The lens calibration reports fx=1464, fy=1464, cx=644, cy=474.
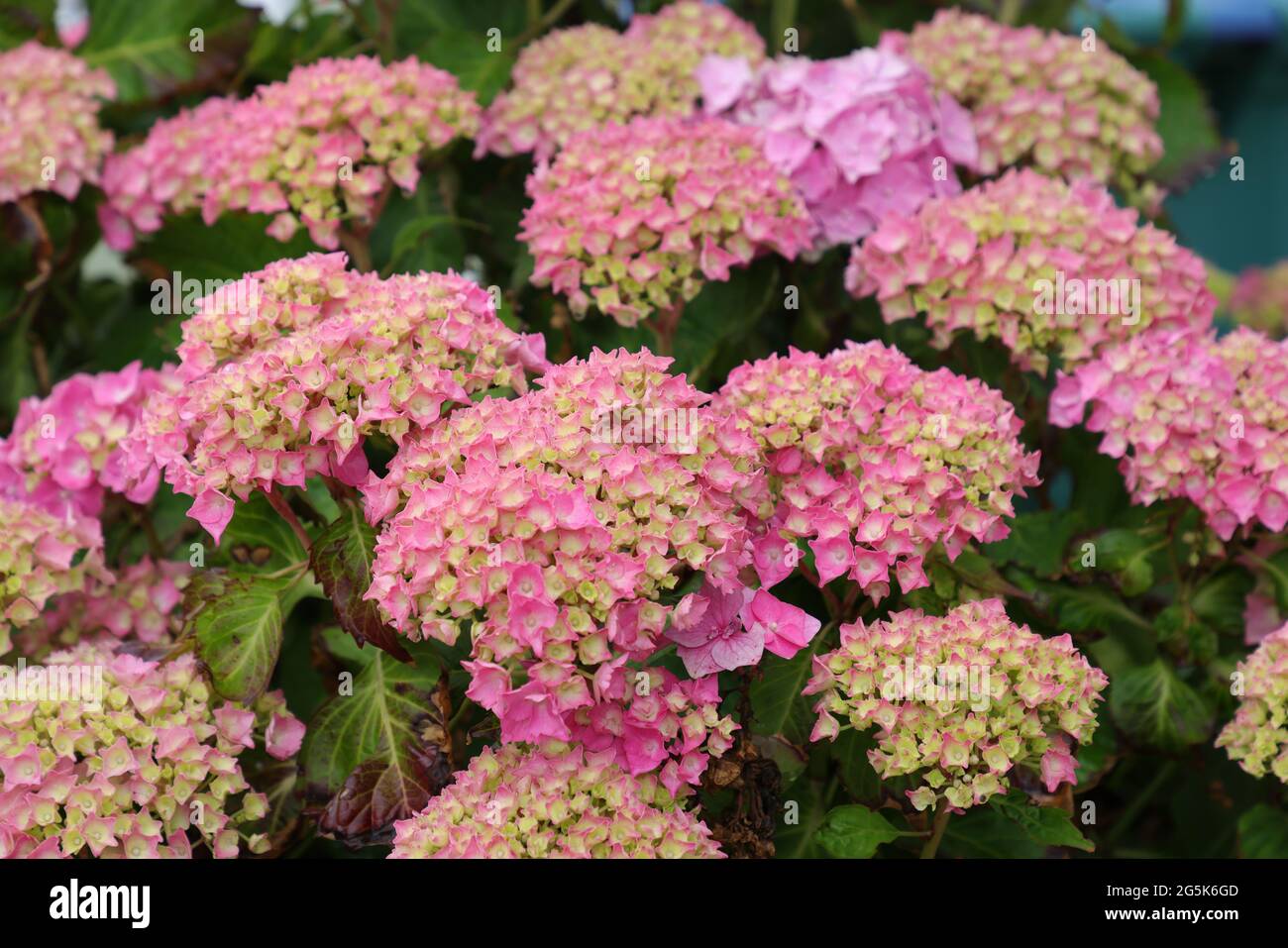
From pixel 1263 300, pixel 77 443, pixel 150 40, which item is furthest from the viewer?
pixel 1263 300

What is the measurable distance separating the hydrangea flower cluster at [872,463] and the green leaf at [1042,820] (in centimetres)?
17

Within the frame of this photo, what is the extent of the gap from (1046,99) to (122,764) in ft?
3.74

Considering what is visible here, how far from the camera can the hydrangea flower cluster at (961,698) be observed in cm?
98

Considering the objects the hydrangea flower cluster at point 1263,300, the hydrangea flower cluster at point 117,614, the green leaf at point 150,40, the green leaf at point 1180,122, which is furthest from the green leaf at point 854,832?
the hydrangea flower cluster at point 1263,300

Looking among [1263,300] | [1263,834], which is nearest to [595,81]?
[1263,834]

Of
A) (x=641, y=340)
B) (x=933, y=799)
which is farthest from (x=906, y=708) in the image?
(x=641, y=340)

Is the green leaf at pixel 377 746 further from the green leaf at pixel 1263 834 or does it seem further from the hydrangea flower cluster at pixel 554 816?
the green leaf at pixel 1263 834

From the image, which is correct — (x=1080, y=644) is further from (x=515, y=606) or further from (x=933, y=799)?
(x=515, y=606)

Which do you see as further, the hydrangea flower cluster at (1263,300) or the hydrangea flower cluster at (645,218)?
the hydrangea flower cluster at (1263,300)

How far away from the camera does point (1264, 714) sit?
1.11 metres

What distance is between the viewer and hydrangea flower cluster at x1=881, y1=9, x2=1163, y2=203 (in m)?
1.56

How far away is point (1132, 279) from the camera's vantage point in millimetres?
1316

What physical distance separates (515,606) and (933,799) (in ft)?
1.09

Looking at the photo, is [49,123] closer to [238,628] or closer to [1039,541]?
[238,628]
